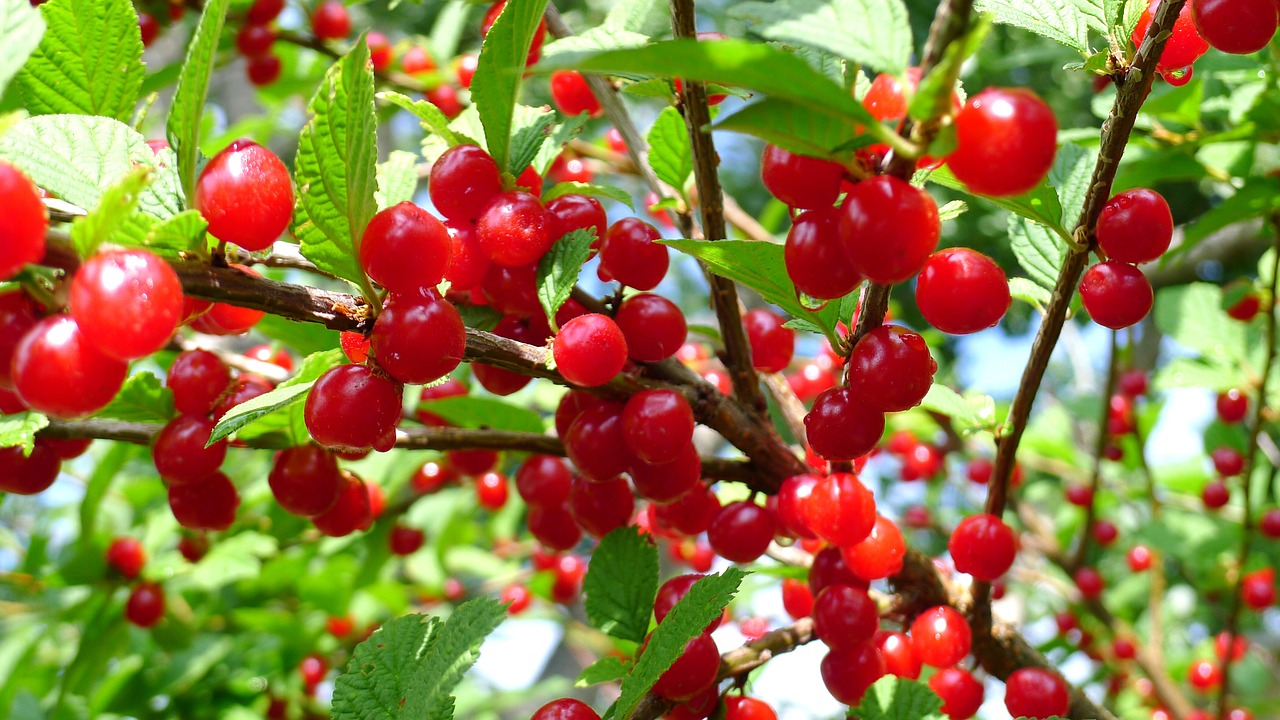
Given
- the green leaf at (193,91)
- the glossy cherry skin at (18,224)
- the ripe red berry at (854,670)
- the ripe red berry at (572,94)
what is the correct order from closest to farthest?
the glossy cherry skin at (18,224) < the green leaf at (193,91) < the ripe red berry at (854,670) < the ripe red berry at (572,94)

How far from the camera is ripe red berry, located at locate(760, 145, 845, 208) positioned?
0.69 m

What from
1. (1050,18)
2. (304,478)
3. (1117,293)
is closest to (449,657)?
(304,478)

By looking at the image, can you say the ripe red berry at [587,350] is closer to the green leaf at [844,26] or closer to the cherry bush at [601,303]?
the cherry bush at [601,303]

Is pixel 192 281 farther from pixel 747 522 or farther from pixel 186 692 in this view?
pixel 186 692

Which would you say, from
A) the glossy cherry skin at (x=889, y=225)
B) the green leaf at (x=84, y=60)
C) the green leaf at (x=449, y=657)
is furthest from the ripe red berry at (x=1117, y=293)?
the green leaf at (x=84, y=60)

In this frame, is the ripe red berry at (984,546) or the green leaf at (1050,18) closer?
the green leaf at (1050,18)

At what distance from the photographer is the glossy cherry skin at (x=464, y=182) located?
937mm

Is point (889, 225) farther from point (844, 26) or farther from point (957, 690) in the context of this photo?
point (957, 690)

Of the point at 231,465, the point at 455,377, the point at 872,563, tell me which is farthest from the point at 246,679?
the point at 872,563

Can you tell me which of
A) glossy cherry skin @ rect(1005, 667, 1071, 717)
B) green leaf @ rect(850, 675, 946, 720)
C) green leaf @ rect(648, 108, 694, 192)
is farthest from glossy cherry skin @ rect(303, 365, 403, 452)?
glossy cherry skin @ rect(1005, 667, 1071, 717)

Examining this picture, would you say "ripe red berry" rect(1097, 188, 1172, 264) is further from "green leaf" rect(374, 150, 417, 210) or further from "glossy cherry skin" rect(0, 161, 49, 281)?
"glossy cherry skin" rect(0, 161, 49, 281)

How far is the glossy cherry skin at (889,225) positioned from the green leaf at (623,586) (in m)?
0.55

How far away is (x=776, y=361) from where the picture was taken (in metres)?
1.29

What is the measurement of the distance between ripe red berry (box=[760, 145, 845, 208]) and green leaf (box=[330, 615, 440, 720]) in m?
0.54
